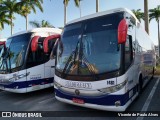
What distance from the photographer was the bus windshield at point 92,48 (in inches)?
237

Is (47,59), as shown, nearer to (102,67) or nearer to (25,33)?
(25,33)

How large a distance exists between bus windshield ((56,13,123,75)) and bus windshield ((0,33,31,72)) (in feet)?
8.64

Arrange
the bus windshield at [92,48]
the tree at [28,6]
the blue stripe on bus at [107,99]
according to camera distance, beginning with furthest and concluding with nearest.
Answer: the tree at [28,6], the bus windshield at [92,48], the blue stripe on bus at [107,99]

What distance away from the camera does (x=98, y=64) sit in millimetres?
6070

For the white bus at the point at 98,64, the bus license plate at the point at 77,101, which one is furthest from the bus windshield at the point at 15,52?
the bus license plate at the point at 77,101

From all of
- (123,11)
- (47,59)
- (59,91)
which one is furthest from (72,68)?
(47,59)

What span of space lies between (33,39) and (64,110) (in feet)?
10.6

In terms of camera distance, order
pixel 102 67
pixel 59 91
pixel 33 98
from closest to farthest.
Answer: pixel 102 67 < pixel 59 91 < pixel 33 98

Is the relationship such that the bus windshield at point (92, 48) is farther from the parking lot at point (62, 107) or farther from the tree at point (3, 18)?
the tree at point (3, 18)

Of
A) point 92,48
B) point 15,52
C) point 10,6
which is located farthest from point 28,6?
point 92,48

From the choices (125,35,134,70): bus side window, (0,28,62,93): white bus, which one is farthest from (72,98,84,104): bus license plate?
(0,28,62,93): white bus

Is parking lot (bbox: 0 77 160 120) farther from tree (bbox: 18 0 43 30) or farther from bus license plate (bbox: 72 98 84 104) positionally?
tree (bbox: 18 0 43 30)

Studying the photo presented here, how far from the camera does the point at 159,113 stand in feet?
21.1

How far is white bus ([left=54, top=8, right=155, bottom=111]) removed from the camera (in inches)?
230
